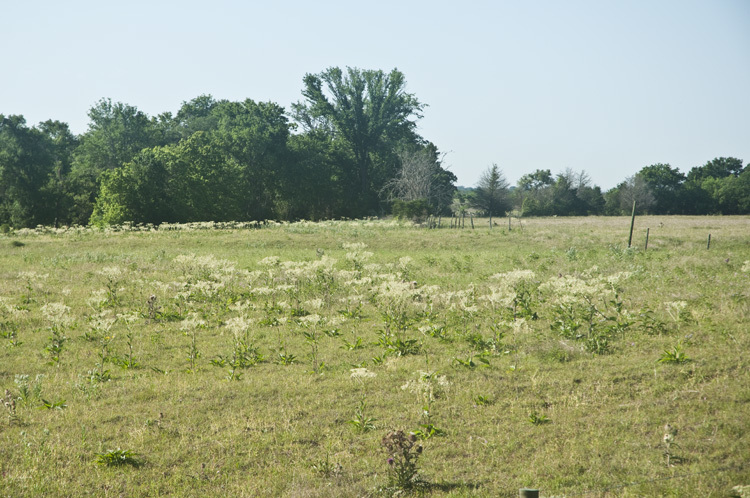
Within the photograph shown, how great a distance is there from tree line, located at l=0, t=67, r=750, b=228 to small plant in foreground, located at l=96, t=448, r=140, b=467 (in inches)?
1663

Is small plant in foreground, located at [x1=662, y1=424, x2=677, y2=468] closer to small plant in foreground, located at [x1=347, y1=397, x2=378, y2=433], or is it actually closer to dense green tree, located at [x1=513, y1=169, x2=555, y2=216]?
small plant in foreground, located at [x1=347, y1=397, x2=378, y2=433]

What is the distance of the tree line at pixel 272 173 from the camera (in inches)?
2026

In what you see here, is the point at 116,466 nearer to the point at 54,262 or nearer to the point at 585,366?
→ the point at 585,366

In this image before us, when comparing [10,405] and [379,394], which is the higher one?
[379,394]

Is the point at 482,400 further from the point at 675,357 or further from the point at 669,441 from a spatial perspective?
the point at 675,357

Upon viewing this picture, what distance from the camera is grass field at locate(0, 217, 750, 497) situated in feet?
21.6

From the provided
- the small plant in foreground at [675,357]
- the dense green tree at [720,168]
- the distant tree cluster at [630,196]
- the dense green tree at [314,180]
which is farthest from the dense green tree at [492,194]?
the small plant in foreground at [675,357]

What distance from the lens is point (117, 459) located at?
279 inches

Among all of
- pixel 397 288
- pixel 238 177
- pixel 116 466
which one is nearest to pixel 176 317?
pixel 397 288

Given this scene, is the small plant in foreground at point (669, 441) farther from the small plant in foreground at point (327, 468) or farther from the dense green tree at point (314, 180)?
the dense green tree at point (314, 180)

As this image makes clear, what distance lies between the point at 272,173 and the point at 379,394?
5643 cm

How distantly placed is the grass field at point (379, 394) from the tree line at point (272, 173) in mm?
33758

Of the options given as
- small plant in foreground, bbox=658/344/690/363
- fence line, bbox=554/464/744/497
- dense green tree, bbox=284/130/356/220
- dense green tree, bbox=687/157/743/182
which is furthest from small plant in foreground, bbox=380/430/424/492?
dense green tree, bbox=687/157/743/182

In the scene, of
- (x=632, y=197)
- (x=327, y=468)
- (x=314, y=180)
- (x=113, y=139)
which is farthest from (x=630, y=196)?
(x=327, y=468)
